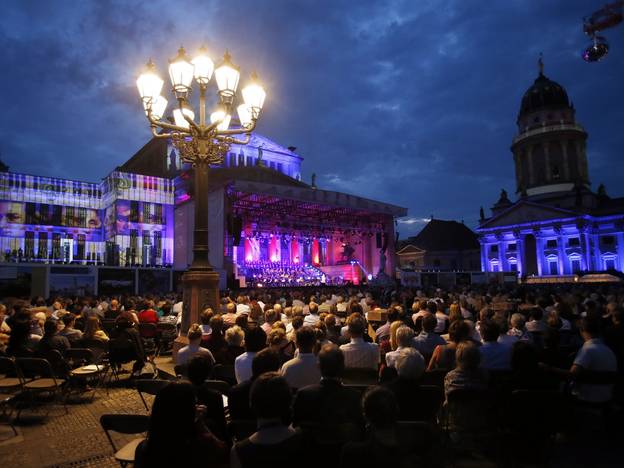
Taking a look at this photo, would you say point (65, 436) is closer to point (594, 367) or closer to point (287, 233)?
point (594, 367)

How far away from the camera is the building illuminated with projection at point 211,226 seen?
2846 cm

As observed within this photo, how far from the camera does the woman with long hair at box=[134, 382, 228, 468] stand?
2049 mm

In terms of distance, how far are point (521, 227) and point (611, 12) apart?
131 feet

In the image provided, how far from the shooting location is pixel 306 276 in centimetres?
3516

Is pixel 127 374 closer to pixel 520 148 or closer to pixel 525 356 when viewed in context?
pixel 525 356

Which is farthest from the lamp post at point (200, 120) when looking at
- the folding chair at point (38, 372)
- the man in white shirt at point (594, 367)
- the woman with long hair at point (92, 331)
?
the man in white shirt at point (594, 367)

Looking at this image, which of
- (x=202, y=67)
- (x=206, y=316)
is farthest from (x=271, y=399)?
(x=202, y=67)

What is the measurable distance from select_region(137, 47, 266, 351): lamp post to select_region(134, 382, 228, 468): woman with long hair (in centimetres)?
543

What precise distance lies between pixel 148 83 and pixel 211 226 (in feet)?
63.0

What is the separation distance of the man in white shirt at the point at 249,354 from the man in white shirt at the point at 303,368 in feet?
1.59

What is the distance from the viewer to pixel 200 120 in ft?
25.6

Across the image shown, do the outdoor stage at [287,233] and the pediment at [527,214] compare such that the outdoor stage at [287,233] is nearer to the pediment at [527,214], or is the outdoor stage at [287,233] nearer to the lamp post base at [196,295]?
the lamp post base at [196,295]

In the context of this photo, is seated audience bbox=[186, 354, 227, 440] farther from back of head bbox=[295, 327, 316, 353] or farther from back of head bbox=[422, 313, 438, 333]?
back of head bbox=[422, 313, 438, 333]

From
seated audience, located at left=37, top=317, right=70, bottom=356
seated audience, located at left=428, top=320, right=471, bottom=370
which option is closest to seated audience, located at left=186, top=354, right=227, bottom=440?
seated audience, located at left=428, top=320, right=471, bottom=370
